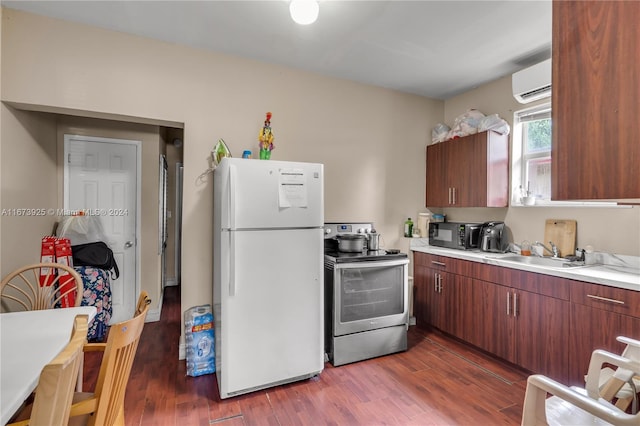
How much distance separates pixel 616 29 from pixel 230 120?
260 cm

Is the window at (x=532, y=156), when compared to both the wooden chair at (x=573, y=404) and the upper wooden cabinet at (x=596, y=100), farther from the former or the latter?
the upper wooden cabinet at (x=596, y=100)

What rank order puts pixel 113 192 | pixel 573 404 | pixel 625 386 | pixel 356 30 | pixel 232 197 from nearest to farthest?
pixel 573 404 → pixel 625 386 → pixel 232 197 → pixel 356 30 → pixel 113 192

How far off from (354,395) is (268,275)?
41.1 inches

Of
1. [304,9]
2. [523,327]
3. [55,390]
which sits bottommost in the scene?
[523,327]

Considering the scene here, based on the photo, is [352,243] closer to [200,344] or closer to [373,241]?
[373,241]

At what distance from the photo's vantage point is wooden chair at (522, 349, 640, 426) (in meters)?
0.94

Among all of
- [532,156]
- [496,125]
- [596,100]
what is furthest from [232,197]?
[532,156]

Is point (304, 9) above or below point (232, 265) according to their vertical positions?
above

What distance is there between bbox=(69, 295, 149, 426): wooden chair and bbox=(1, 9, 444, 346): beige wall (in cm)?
159

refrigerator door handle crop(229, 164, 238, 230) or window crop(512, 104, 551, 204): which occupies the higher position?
window crop(512, 104, 551, 204)

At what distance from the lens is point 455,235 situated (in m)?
3.24

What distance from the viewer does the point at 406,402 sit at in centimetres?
209

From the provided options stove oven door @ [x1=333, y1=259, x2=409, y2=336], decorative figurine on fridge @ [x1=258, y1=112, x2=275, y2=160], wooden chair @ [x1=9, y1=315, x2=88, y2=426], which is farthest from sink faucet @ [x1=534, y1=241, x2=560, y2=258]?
wooden chair @ [x1=9, y1=315, x2=88, y2=426]

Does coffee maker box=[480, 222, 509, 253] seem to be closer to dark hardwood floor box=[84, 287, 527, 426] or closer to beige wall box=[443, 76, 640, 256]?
beige wall box=[443, 76, 640, 256]
